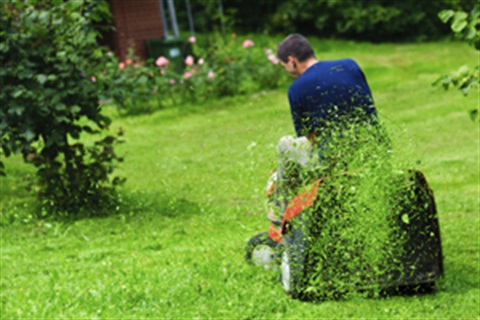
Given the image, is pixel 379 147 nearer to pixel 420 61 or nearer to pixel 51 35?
pixel 51 35

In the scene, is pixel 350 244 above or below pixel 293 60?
below

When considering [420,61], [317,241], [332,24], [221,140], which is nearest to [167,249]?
[317,241]

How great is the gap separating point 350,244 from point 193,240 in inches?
98.9

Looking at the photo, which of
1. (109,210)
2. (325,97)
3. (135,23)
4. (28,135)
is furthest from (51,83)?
(135,23)

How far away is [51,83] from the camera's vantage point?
27.7 feet

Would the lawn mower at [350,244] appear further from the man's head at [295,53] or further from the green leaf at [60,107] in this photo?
the green leaf at [60,107]

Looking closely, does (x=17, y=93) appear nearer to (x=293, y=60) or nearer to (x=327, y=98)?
(x=293, y=60)

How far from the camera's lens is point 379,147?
5.36m

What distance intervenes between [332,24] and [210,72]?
Answer: 11.1 m

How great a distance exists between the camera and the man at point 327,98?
5707 mm

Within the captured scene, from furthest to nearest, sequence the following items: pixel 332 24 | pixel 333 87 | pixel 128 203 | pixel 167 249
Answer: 1. pixel 332 24
2. pixel 128 203
3. pixel 167 249
4. pixel 333 87

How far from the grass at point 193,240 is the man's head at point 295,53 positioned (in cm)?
47

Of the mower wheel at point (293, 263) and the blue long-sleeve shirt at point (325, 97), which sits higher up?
the blue long-sleeve shirt at point (325, 97)

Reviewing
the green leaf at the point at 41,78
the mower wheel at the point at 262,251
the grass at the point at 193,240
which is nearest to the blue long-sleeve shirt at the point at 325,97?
the grass at the point at 193,240
